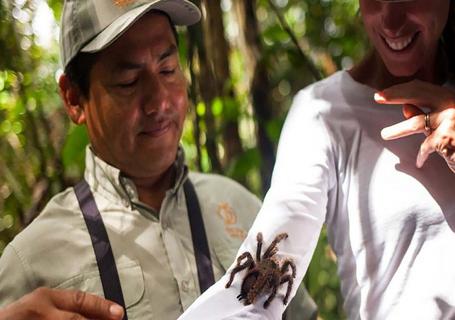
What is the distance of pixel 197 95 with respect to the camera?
1.74m

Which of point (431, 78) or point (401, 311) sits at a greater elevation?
point (431, 78)

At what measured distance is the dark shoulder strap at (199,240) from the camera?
1176mm

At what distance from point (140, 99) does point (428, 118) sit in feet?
1.46

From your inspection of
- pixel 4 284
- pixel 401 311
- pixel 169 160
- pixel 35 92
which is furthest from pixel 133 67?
pixel 35 92

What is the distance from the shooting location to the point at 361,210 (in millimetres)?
1011

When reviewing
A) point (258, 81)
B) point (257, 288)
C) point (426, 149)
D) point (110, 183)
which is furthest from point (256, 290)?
point (258, 81)

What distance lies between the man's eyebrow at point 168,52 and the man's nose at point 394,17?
14.1 inches

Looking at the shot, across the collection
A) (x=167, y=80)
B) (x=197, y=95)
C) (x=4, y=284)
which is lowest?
(x=4, y=284)

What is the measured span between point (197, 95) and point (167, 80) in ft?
1.80

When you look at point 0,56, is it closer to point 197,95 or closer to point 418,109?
point 197,95

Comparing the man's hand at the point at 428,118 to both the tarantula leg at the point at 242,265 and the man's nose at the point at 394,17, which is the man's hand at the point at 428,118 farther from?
the tarantula leg at the point at 242,265

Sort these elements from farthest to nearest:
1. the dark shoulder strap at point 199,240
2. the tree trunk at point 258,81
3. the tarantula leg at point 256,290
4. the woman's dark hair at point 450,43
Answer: the tree trunk at point 258,81 → the dark shoulder strap at point 199,240 → the woman's dark hair at point 450,43 → the tarantula leg at point 256,290

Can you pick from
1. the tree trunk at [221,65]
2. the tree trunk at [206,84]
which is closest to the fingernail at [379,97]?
the tree trunk at [206,84]

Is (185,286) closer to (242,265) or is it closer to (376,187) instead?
(242,265)
